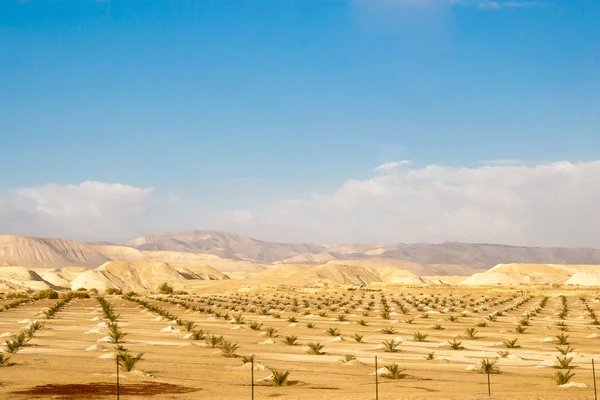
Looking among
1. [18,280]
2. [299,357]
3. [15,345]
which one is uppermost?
[18,280]

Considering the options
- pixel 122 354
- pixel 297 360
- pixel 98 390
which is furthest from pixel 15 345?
pixel 297 360

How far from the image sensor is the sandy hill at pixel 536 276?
105500mm

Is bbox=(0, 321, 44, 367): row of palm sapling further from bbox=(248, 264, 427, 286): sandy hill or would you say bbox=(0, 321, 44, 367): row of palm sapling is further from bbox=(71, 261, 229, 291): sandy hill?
bbox=(248, 264, 427, 286): sandy hill

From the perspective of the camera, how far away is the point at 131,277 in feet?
393

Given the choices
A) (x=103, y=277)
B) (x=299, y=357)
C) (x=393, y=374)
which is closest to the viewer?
(x=393, y=374)

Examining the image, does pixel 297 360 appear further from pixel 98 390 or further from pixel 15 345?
pixel 15 345

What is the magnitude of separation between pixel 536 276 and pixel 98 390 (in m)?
132

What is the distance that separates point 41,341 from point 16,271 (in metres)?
93.9

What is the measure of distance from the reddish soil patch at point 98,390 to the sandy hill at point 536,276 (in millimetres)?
97399

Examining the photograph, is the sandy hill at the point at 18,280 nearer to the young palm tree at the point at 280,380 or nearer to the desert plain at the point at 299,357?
the desert plain at the point at 299,357

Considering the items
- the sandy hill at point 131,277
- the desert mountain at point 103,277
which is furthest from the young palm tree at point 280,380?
the sandy hill at point 131,277

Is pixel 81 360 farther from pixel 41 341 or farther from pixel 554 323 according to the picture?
pixel 554 323

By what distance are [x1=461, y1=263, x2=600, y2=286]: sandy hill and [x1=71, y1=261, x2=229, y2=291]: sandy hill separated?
52.0m

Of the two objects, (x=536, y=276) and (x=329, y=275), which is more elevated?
(x=329, y=275)
